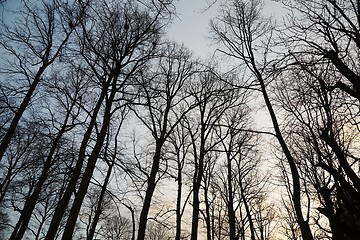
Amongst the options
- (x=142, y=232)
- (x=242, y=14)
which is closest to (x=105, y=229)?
(x=142, y=232)

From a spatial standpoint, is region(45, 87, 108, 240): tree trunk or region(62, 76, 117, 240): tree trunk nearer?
region(62, 76, 117, 240): tree trunk

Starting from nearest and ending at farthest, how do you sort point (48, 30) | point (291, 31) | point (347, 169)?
1. point (347, 169)
2. point (291, 31)
3. point (48, 30)

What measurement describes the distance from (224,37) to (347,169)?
6768 mm

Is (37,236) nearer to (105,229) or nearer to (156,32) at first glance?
(105,229)

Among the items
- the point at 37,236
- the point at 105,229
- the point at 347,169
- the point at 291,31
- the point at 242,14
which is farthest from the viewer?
the point at 105,229

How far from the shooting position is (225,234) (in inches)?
972

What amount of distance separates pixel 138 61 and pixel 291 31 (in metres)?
5.83

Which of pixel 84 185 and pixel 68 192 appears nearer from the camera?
pixel 84 185

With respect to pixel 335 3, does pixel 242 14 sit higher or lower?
higher

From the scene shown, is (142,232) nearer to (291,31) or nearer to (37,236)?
(291,31)

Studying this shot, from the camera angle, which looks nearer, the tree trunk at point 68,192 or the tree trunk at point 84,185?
the tree trunk at point 84,185

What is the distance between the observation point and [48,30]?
41.5ft

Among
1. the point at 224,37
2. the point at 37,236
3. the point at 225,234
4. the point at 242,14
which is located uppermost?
the point at 242,14

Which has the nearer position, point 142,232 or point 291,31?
point 291,31
